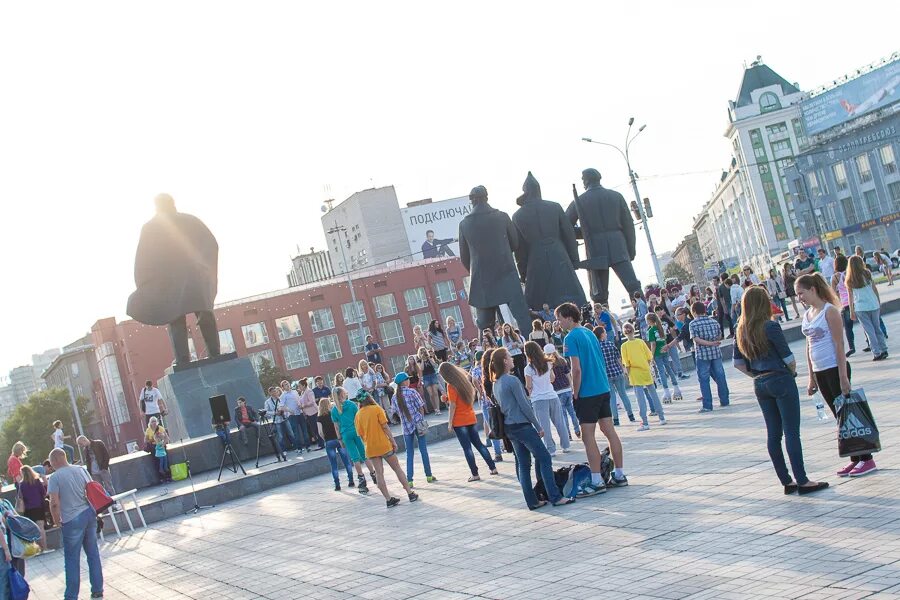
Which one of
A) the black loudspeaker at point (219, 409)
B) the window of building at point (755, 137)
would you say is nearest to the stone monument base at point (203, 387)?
the black loudspeaker at point (219, 409)

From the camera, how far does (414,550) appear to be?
991 cm

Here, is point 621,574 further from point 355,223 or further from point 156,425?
point 355,223

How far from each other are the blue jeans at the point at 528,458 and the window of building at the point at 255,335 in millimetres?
74199

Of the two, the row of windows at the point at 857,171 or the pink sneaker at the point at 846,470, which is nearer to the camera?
the pink sneaker at the point at 846,470

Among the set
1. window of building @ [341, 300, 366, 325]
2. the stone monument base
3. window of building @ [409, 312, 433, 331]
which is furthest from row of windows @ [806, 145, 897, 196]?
the stone monument base

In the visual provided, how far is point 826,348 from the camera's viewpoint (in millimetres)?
8531

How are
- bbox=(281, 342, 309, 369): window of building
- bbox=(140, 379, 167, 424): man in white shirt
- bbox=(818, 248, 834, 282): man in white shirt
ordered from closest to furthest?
bbox=(140, 379, 167, 424): man in white shirt, bbox=(818, 248, 834, 282): man in white shirt, bbox=(281, 342, 309, 369): window of building

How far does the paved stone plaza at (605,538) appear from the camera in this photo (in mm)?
6605

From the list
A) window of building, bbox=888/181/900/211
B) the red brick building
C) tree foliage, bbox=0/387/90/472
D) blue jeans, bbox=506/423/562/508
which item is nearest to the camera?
blue jeans, bbox=506/423/562/508

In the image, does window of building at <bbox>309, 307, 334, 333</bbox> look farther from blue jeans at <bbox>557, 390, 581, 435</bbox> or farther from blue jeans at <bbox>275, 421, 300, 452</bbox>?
blue jeans at <bbox>557, 390, 581, 435</bbox>

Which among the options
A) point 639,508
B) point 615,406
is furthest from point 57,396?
point 639,508

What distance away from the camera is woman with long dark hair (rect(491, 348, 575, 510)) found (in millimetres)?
10523

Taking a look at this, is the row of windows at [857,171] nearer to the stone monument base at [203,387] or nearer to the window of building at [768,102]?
the window of building at [768,102]

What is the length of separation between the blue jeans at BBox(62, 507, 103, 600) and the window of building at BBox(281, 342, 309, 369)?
2920 inches
